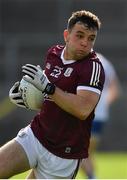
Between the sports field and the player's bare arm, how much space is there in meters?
5.28

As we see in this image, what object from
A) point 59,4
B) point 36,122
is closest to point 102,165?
point 59,4

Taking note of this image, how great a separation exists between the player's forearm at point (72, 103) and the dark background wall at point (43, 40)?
11.1 meters

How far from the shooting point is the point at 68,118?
684 centimetres

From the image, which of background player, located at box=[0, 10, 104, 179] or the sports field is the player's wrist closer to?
background player, located at box=[0, 10, 104, 179]

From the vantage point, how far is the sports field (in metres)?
12.4

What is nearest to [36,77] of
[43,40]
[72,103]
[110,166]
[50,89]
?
[50,89]

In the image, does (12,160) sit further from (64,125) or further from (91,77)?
(91,77)

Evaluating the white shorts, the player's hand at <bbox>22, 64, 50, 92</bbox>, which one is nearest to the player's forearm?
the player's hand at <bbox>22, 64, 50, 92</bbox>

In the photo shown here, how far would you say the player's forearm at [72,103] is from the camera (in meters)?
6.55

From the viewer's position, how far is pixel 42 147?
6.91 meters

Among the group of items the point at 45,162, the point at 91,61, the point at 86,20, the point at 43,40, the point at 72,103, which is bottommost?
the point at 43,40

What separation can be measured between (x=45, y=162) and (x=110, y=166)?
301 inches

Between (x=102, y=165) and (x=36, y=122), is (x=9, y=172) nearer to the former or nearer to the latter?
(x=36, y=122)

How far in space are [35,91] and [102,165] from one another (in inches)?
315
